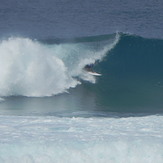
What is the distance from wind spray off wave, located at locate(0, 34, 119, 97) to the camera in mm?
21875

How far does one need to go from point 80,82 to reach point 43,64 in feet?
4.22

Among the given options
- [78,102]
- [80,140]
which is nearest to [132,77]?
[78,102]

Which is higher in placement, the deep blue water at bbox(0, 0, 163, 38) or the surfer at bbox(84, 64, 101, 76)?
the deep blue water at bbox(0, 0, 163, 38)

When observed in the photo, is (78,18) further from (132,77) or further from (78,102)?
(78,102)

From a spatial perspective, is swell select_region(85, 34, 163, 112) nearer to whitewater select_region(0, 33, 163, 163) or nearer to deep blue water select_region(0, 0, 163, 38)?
whitewater select_region(0, 33, 163, 163)

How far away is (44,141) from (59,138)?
429 mm

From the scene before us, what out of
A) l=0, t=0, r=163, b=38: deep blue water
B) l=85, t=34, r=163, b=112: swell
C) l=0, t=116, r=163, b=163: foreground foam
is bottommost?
l=0, t=116, r=163, b=163: foreground foam

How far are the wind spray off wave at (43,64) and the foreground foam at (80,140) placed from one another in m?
3.84

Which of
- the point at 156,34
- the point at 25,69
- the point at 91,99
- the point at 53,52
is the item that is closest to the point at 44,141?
the point at 91,99

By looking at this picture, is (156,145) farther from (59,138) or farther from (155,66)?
(155,66)

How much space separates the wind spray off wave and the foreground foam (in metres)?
3.84

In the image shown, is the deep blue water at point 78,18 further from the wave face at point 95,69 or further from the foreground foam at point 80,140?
the foreground foam at point 80,140

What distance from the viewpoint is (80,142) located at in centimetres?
1584

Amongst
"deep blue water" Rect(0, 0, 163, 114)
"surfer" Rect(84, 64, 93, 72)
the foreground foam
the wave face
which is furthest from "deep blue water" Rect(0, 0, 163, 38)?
the foreground foam
